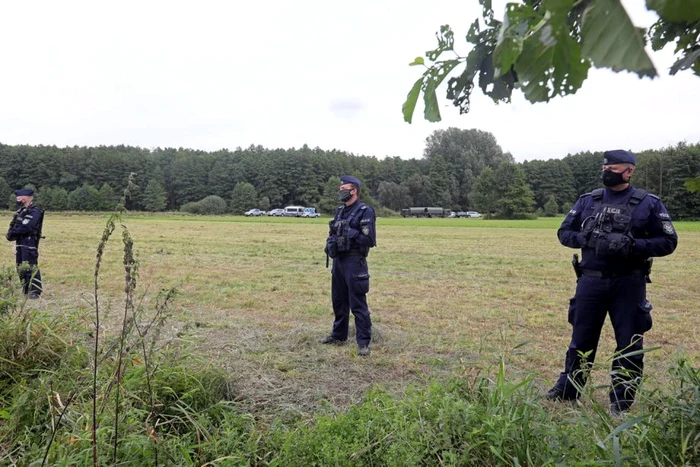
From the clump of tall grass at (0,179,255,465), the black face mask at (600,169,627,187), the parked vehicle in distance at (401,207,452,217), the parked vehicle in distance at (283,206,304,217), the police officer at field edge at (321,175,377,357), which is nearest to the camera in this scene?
the clump of tall grass at (0,179,255,465)

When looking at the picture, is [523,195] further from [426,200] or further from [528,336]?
[528,336]

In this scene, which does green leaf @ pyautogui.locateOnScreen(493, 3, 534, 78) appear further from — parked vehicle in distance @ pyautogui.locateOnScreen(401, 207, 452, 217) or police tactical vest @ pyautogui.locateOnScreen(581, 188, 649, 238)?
parked vehicle in distance @ pyautogui.locateOnScreen(401, 207, 452, 217)

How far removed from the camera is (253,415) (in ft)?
10.5

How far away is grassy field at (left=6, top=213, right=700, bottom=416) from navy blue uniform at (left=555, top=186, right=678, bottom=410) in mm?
292

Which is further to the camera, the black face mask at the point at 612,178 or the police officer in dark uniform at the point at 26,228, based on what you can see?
the police officer in dark uniform at the point at 26,228

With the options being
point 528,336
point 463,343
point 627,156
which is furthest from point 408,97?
point 528,336

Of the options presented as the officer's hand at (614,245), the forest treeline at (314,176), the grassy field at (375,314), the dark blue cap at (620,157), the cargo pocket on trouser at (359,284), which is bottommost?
the grassy field at (375,314)

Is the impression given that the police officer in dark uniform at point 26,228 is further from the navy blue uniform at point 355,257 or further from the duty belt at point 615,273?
the duty belt at point 615,273

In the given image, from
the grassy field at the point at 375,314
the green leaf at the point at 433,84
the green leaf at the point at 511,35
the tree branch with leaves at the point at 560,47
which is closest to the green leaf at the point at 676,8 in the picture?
the tree branch with leaves at the point at 560,47

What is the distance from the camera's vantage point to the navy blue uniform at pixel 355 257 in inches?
211

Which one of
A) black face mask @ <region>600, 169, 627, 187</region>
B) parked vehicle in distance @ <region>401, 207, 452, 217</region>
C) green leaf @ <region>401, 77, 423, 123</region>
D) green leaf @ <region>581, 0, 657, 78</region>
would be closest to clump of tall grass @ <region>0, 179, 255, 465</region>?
green leaf @ <region>401, 77, 423, 123</region>

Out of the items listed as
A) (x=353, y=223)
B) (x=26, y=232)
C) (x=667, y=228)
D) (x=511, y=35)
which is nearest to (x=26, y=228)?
(x=26, y=232)

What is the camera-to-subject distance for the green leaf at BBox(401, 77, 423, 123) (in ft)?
4.86

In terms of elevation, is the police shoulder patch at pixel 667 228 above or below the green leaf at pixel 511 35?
below
